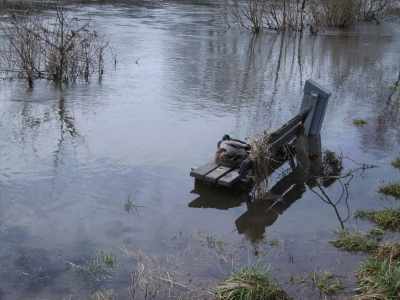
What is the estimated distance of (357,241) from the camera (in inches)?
220

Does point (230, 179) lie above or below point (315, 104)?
below

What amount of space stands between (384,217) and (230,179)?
6.46ft

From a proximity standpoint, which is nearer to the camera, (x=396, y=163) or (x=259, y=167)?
(x=259, y=167)

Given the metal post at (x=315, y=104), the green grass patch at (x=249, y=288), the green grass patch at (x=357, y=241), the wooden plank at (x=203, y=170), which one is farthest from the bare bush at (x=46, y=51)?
the green grass patch at (x=249, y=288)

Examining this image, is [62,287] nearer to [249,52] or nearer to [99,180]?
[99,180]

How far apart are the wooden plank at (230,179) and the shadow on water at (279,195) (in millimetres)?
254

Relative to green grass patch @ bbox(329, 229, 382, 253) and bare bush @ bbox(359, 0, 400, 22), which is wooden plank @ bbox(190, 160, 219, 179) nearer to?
green grass patch @ bbox(329, 229, 382, 253)

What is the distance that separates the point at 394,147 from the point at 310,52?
10.8m

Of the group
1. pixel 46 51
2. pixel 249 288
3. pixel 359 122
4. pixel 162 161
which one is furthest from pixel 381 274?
pixel 46 51

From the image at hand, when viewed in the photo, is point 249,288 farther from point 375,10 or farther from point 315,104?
point 375,10

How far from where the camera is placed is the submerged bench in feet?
22.4

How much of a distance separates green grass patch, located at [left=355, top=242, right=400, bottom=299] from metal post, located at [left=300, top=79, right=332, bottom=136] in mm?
4532

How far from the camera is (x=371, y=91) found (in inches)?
527

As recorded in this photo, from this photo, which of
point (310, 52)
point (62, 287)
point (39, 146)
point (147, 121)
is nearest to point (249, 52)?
point (310, 52)
